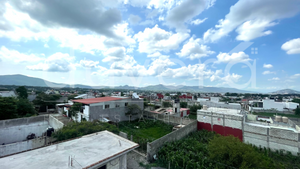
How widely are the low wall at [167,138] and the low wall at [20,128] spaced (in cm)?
1612

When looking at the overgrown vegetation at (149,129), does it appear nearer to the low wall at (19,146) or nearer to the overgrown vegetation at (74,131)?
the overgrown vegetation at (74,131)

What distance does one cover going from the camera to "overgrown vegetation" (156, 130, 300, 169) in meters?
7.65

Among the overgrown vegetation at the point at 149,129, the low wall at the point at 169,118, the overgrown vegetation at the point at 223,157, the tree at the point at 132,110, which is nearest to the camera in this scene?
the overgrown vegetation at the point at 223,157

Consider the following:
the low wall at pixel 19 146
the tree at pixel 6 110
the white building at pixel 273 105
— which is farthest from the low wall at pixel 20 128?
the white building at pixel 273 105

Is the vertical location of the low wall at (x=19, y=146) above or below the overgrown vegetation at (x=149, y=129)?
above

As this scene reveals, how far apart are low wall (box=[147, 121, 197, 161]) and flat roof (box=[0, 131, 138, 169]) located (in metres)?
3.92

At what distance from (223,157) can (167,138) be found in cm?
510

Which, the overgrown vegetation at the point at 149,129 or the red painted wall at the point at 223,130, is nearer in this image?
the red painted wall at the point at 223,130

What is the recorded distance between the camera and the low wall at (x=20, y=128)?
14.8 m

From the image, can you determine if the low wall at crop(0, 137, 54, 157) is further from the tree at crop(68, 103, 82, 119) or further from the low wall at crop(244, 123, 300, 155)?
the low wall at crop(244, 123, 300, 155)

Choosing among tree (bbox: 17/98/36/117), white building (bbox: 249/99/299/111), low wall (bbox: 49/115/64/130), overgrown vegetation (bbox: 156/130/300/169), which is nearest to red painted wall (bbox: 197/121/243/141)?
overgrown vegetation (bbox: 156/130/300/169)

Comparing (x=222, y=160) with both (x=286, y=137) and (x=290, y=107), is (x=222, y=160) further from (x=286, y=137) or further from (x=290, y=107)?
(x=290, y=107)

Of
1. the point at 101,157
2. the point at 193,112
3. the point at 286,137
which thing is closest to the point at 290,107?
the point at 193,112

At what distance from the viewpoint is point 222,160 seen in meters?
8.31
